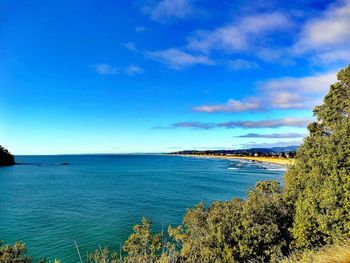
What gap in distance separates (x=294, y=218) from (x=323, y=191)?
3.54 meters

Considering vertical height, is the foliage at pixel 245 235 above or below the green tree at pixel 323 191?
below

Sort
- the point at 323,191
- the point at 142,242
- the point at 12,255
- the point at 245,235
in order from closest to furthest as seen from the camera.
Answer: the point at 323,191 < the point at 245,235 < the point at 12,255 < the point at 142,242

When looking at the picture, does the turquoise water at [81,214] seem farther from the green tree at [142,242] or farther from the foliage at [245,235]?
the foliage at [245,235]

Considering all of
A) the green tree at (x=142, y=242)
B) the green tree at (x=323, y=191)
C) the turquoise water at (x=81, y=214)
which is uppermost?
the green tree at (x=323, y=191)

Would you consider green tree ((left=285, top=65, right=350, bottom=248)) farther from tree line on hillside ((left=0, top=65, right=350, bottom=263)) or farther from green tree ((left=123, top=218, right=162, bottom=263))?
green tree ((left=123, top=218, right=162, bottom=263))

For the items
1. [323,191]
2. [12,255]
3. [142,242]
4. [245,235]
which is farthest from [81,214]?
[323,191]

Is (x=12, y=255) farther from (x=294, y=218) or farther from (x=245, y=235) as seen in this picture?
(x=294, y=218)

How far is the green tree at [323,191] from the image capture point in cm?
1435

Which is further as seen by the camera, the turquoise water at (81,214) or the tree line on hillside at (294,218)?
the turquoise water at (81,214)

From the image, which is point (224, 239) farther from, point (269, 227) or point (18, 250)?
point (18, 250)

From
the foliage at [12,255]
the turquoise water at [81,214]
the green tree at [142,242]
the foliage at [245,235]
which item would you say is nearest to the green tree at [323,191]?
the foliage at [245,235]

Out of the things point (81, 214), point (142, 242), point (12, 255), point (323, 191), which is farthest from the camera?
point (81, 214)

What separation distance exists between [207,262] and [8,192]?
7406 cm

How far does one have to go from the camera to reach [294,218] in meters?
17.8
